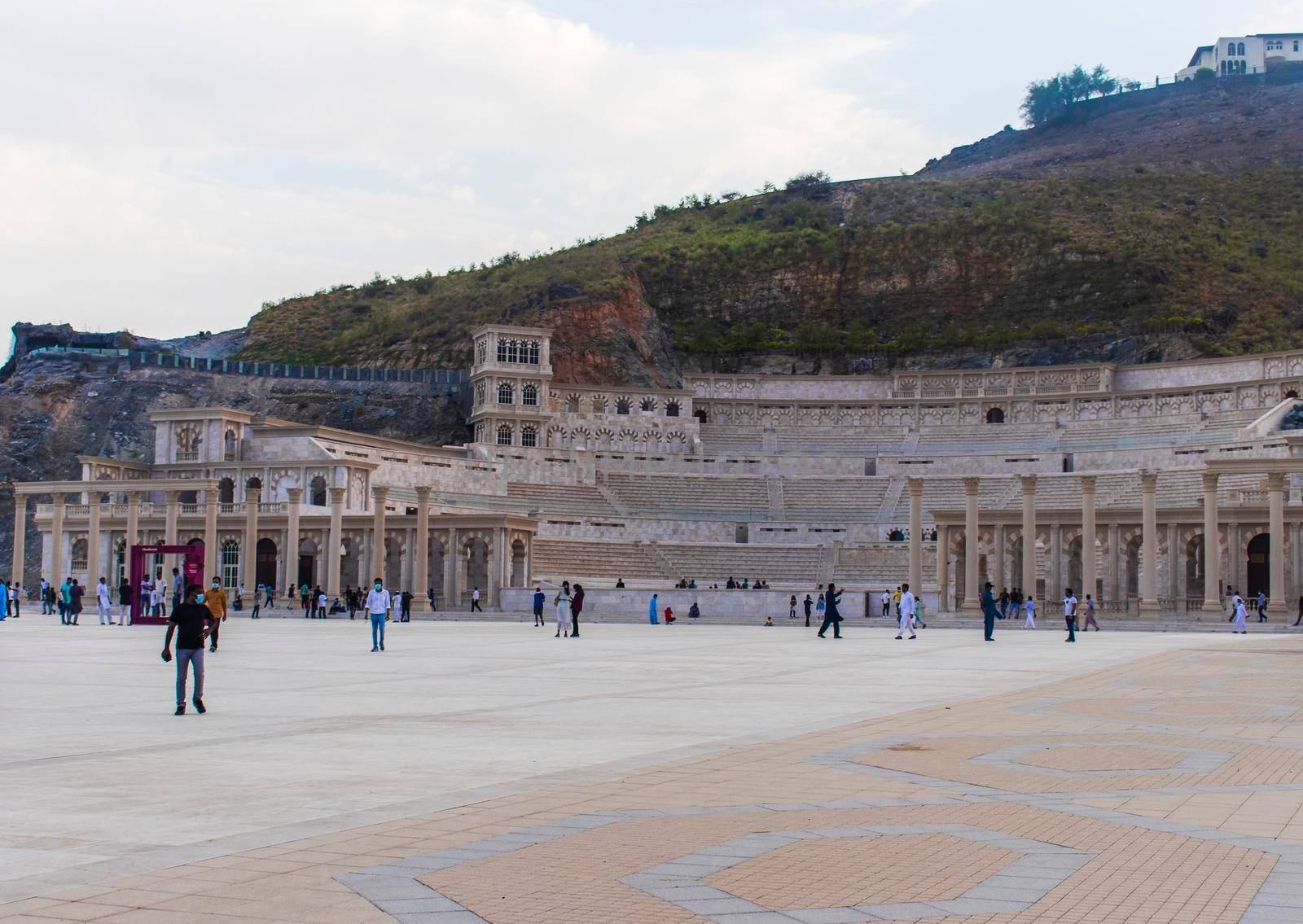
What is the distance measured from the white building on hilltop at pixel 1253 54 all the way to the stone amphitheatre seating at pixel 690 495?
126 m

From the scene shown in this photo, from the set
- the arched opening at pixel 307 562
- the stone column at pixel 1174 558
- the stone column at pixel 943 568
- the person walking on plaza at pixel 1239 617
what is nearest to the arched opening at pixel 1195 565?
the stone column at pixel 1174 558

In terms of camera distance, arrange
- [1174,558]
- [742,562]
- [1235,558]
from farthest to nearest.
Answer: [742,562]
[1174,558]
[1235,558]

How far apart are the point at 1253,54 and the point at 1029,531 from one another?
491ft

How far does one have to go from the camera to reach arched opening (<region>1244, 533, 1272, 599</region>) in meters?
59.5

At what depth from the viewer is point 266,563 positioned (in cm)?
7188

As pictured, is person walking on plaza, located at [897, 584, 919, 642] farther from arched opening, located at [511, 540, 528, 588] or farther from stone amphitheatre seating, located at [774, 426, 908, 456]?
stone amphitheatre seating, located at [774, 426, 908, 456]

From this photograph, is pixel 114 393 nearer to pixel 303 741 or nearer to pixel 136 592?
pixel 136 592

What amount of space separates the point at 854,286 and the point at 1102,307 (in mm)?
20671

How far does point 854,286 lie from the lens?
12169 cm

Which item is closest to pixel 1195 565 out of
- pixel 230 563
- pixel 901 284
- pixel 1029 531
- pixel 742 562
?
pixel 1029 531

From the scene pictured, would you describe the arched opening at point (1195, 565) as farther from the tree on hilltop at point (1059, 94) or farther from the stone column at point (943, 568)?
the tree on hilltop at point (1059, 94)

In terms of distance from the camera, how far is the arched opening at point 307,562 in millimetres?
70750

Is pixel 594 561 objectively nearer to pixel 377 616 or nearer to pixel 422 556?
pixel 422 556

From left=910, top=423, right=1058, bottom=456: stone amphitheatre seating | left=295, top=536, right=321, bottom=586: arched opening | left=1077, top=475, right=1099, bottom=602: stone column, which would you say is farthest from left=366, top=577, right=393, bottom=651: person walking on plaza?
left=910, top=423, right=1058, bottom=456: stone amphitheatre seating
